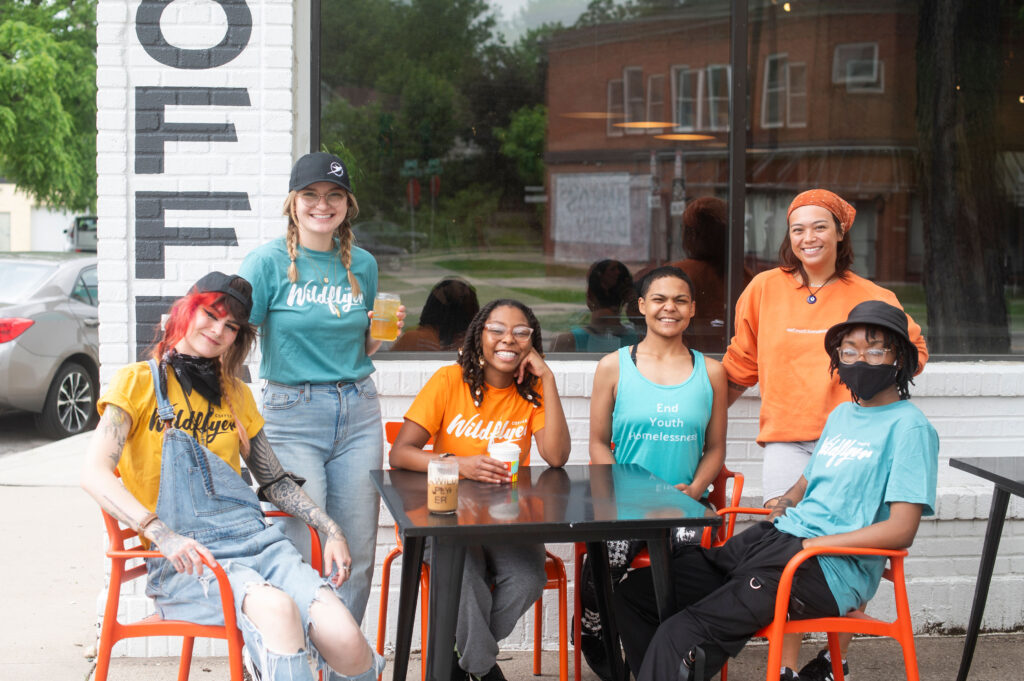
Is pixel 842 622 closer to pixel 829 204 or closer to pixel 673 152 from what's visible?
pixel 829 204

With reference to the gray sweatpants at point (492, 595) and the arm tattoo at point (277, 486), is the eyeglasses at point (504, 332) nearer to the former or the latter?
the gray sweatpants at point (492, 595)

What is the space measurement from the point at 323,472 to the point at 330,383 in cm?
28

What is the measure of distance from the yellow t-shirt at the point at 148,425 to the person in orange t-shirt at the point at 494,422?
63 cm

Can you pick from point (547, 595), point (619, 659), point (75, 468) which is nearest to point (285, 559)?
point (619, 659)

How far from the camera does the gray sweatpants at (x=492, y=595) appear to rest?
2.94 metres

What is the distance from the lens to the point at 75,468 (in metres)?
6.78

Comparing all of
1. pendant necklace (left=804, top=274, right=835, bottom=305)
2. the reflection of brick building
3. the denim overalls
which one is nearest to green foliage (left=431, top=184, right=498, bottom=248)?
the reflection of brick building

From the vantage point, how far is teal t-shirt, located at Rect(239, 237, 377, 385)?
10.2 feet

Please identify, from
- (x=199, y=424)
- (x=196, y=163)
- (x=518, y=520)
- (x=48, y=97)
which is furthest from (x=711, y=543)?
(x=48, y=97)

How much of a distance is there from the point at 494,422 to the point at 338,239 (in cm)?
78

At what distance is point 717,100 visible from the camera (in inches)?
195

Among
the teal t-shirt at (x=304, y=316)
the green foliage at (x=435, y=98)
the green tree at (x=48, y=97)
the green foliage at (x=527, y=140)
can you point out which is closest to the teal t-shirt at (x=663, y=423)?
the teal t-shirt at (x=304, y=316)

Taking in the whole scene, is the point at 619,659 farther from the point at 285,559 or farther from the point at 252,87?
the point at 252,87

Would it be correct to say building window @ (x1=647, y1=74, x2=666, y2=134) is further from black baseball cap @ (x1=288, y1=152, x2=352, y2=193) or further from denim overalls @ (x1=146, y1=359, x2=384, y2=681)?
denim overalls @ (x1=146, y1=359, x2=384, y2=681)
